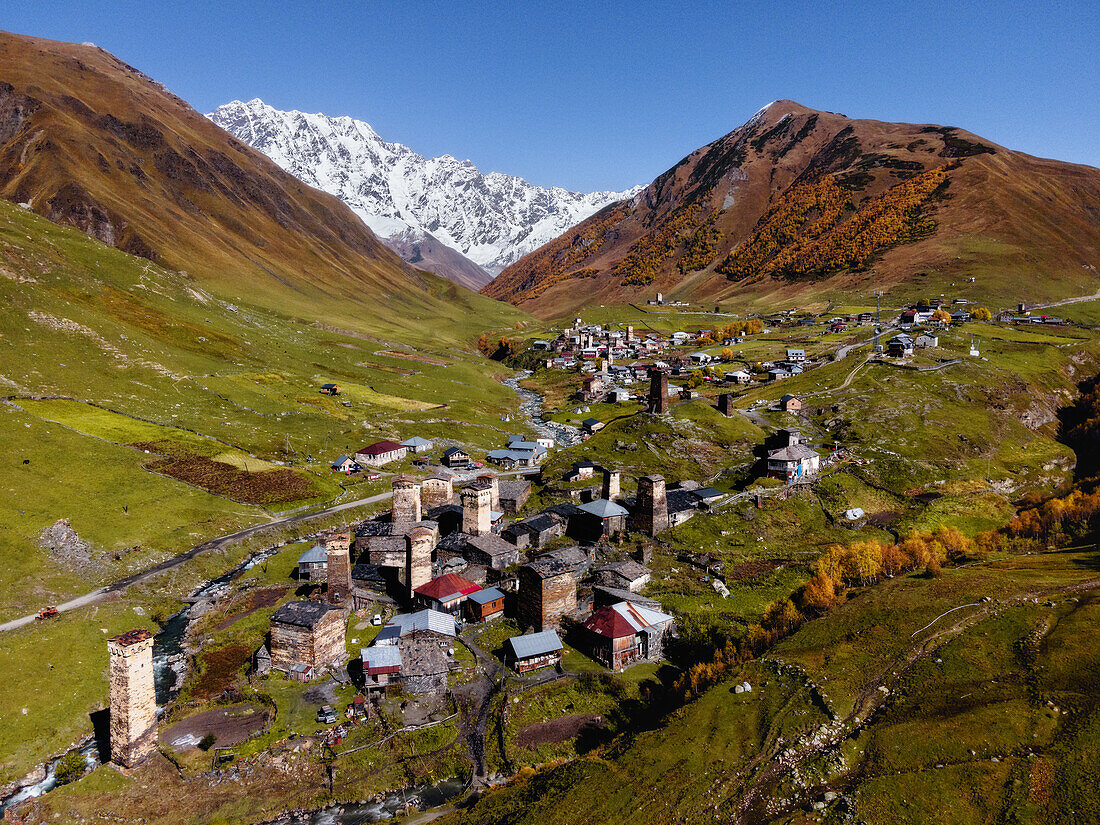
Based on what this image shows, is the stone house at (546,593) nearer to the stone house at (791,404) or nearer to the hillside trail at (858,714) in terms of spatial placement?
the hillside trail at (858,714)

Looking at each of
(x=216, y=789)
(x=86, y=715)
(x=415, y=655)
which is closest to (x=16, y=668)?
(x=86, y=715)

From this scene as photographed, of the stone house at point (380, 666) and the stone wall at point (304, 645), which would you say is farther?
the stone wall at point (304, 645)

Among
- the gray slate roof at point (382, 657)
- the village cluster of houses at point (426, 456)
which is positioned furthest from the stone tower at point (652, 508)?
the village cluster of houses at point (426, 456)

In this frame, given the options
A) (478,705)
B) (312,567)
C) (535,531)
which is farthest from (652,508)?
(312,567)

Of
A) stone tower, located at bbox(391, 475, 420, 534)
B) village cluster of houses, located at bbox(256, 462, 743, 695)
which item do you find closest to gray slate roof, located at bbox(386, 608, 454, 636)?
village cluster of houses, located at bbox(256, 462, 743, 695)

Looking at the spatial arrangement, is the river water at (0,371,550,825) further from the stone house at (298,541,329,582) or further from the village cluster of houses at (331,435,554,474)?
the village cluster of houses at (331,435,554,474)

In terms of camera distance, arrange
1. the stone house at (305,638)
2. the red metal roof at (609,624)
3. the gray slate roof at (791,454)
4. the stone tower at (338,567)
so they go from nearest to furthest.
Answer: the stone house at (305,638) → the red metal roof at (609,624) → the stone tower at (338,567) → the gray slate roof at (791,454)

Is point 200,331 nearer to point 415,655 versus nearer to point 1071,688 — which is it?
point 415,655
